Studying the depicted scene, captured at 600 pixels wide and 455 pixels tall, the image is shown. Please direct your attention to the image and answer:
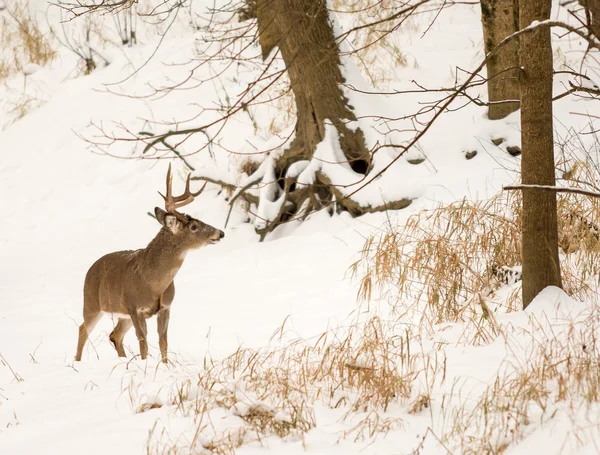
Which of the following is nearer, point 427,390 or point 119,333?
point 427,390

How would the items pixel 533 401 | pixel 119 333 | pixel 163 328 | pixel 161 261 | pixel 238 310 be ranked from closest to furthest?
pixel 533 401
pixel 163 328
pixel 161 261
pixel 119 333
pixel 238 310

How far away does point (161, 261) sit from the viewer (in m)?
Answer: 6.39

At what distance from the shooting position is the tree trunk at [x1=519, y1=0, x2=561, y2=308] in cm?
426

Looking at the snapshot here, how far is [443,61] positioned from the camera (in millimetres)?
11859

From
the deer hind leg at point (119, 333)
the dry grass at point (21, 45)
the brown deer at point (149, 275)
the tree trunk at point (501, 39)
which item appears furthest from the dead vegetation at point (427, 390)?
the dry grass at point (21, 45)

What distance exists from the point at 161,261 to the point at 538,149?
330 cm

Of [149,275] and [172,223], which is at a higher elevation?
[172,223]

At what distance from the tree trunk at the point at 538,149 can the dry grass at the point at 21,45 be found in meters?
14.9

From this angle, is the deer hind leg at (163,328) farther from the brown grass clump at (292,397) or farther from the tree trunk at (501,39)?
the tree trunk at (501,39)

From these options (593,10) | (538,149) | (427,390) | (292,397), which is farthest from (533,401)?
(593,10)

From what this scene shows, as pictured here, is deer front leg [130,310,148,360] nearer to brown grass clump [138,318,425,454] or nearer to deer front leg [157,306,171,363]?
deer front leg [157,306,171,363]

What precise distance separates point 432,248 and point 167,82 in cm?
1021

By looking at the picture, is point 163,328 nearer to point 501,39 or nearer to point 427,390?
point 427,390

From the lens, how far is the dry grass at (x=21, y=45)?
1727 cm
